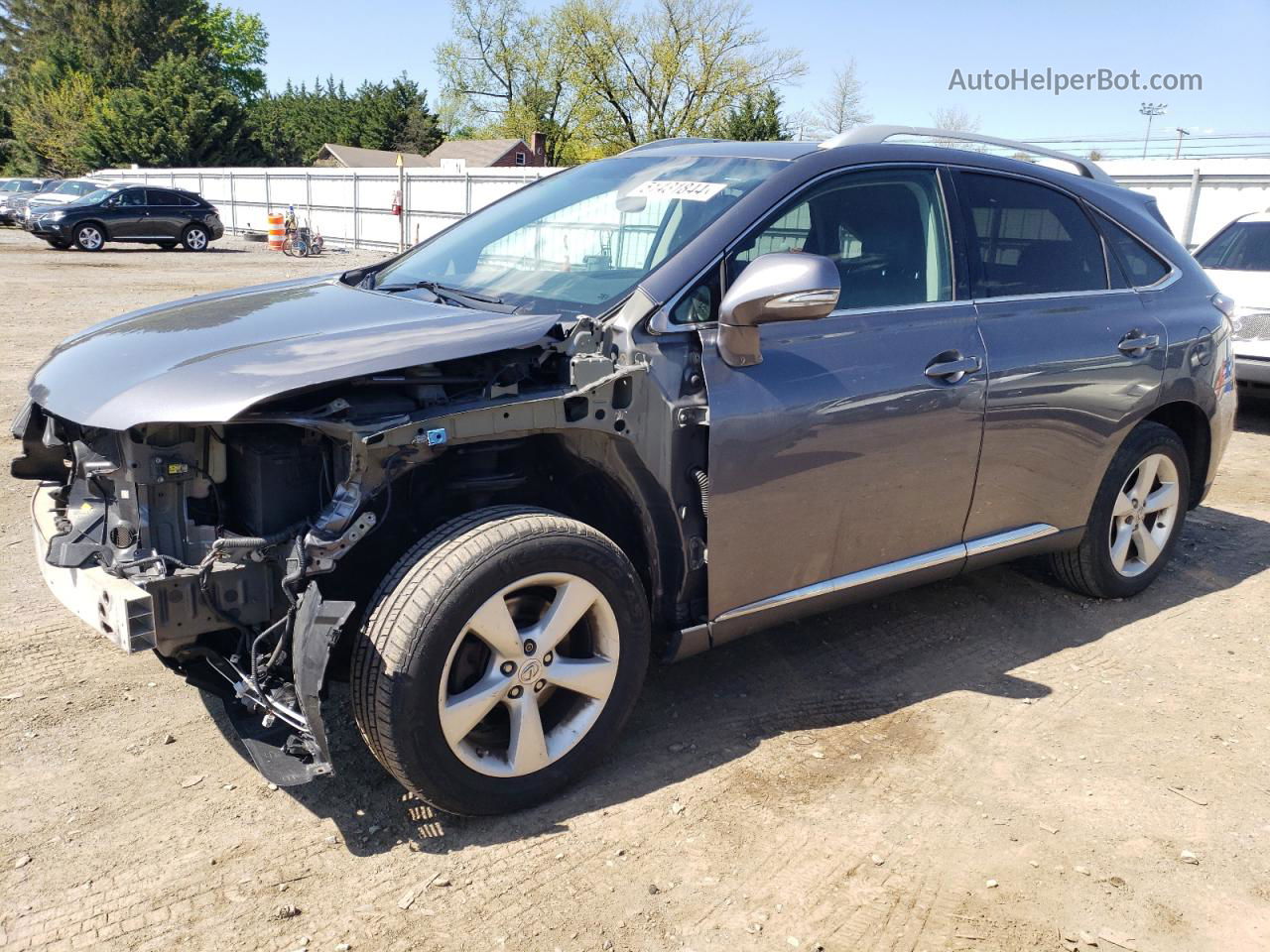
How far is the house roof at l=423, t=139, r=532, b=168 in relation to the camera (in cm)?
6150

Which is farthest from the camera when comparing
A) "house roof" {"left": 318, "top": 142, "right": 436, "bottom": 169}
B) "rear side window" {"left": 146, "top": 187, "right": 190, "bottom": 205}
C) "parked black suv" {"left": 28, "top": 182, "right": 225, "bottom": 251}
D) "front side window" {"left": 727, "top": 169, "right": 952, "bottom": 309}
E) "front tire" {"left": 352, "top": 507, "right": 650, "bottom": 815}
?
"house roof" {"left": 318, "top": 142, "right": 436, "bottom": 169}

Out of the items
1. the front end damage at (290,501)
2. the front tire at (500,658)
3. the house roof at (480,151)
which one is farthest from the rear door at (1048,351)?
the house roof at (480,151)

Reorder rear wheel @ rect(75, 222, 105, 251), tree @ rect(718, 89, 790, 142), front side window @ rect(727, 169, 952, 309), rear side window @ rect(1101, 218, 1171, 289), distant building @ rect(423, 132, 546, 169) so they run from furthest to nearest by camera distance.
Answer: distant building @ rect(423, 132, 546, 169) < tree @ rect(718, 89, 790, 142) < rear wheel @ rect(75, 222, 105, 251) < rear side window @ rect(1101, 218, 1171, 289) < front side window @ rect(727, 169, 952, 309)

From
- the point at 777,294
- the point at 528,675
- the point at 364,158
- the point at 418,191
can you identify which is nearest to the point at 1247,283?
the point at 777,294

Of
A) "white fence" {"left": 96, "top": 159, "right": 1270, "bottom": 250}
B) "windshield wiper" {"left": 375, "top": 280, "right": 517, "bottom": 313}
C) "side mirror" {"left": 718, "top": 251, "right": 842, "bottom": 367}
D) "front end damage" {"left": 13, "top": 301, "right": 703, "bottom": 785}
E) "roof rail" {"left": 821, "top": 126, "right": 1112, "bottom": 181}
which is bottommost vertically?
"front end damage" {"left": 13, "top": 301, "right": 703, "bottom": 785}

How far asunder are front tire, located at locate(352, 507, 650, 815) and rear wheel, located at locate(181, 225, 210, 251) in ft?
89.8

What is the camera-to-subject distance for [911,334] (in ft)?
11.8

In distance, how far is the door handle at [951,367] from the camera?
3609 mm

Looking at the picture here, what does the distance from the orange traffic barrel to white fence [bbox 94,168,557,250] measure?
1760 mm

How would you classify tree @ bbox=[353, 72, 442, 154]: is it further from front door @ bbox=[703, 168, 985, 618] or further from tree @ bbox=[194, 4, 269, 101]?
front door @ bbox=[703, 168, 985, 618]

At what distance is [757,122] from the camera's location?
4547cm

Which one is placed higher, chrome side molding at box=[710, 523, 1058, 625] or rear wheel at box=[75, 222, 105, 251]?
rear wheel at box=[75, 222, 105, 251]

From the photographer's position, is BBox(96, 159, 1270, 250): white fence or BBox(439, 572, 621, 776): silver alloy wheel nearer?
BBox(439, 572, 621, 776): silver alloy wheel

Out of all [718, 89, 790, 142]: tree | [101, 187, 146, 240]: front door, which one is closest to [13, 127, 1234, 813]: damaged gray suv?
[101, 187, 146, 240]: front door
